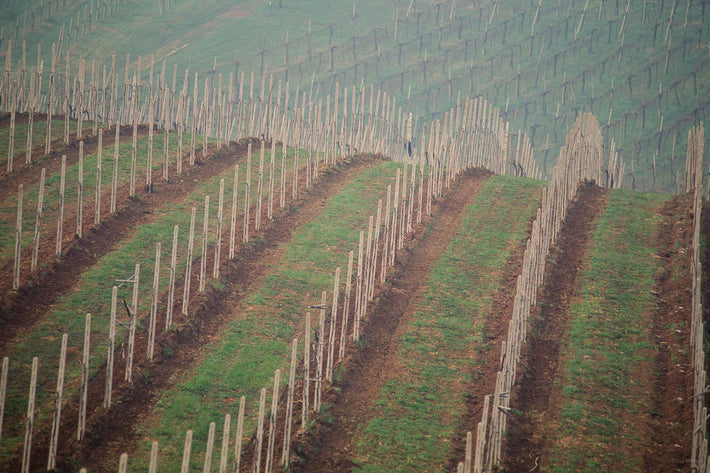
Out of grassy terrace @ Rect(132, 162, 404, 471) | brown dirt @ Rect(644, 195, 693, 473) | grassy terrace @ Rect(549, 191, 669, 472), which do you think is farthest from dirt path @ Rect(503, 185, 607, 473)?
grassy terrace @ Rect(132, 162, 404, 471)

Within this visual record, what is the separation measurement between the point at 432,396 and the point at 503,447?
2326 millimetres

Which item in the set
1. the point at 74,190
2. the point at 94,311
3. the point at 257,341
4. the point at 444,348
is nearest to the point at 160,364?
the point at 257,341

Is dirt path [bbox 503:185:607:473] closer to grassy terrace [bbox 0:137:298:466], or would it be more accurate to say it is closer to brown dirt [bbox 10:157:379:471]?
brown dirt [bbox 10:157:379:471]

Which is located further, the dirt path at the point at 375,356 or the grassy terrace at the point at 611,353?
the grassy terrace at the point at 611,353

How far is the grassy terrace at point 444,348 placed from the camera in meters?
15.4

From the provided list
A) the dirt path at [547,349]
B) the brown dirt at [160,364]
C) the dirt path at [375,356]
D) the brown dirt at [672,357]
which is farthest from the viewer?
the dirt path at [547,349]

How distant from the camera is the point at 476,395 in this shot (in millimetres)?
17156

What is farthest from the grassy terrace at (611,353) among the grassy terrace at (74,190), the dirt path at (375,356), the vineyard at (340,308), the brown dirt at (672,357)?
the grassy terrace at (74,190)

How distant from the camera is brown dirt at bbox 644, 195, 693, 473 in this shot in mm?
15258

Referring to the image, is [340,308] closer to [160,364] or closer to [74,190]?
[160,364]

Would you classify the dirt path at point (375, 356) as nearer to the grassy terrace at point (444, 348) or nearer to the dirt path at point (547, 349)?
the grassy terrace at point (444, 348)

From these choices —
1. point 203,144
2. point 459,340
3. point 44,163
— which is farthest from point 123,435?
point 203,144

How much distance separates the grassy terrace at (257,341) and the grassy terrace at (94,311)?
1749 mm

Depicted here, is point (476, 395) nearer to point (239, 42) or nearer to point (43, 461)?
point (43, 461)
